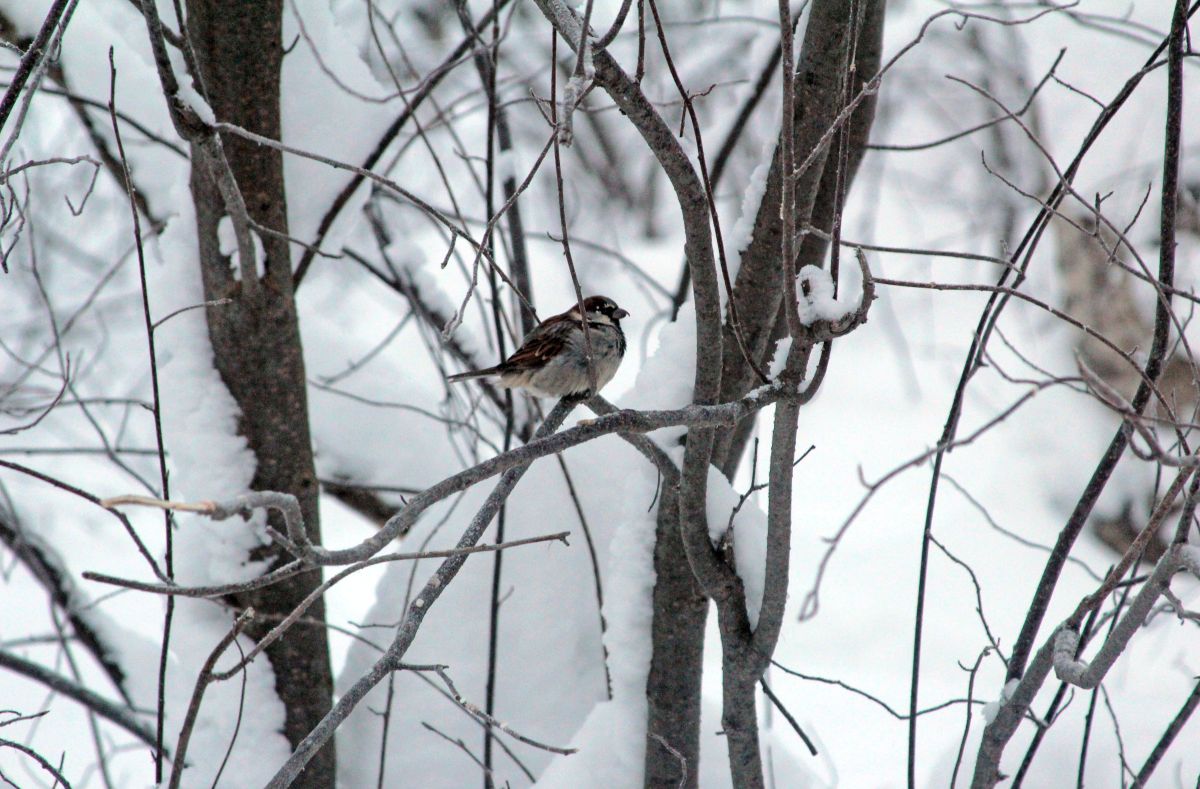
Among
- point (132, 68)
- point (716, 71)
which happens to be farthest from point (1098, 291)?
point (132, 68)

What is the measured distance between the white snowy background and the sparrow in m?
0.23

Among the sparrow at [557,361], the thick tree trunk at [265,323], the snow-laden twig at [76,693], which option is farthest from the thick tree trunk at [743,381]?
the snow-laden twig at [76,693]

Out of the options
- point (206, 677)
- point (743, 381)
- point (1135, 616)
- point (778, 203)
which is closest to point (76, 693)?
point (206, 677)

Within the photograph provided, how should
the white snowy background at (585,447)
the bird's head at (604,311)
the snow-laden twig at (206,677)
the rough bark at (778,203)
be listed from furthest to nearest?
the bird's head at (604,311) → the white snowy background at (585,447) → the rough bark at (778,203) → the snow-laden twig at (206,677)

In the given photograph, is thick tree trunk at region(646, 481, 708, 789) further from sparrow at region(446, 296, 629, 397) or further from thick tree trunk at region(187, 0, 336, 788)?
thick tree trunk at region(187, 0, 336, 788)

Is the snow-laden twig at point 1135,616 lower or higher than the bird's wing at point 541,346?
lower

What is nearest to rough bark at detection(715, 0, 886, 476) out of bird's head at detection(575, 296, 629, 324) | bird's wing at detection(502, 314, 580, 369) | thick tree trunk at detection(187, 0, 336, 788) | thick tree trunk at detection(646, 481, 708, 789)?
thick tree trunk at detection(646, 481, 708, 789)

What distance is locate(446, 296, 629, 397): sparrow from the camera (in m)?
2.51

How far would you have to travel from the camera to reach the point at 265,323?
2.23 meters

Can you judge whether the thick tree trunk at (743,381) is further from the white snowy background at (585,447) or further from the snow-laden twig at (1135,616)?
the snow-laden twig at (1135,616)

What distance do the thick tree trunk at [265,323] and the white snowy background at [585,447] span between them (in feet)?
0.22

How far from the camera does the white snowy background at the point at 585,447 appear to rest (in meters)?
2.29

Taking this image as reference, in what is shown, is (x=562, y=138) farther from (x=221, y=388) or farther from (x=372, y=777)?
(x=372, y=777)

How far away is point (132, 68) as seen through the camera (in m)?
2.82
